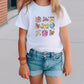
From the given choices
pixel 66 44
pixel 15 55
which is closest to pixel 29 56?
pixel 66 44

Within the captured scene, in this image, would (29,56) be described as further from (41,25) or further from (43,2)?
(43,2)

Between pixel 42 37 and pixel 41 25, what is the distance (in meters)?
0.12

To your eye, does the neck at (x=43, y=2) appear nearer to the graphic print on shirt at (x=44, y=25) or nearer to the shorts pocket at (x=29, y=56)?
the graphic print on shirt at (x=44, y=25)

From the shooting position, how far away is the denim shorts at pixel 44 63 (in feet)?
7.28

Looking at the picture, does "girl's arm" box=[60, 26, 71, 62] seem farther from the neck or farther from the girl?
the neck

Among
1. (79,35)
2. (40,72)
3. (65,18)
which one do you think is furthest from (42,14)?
(79,35)

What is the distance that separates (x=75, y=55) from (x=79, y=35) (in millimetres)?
1619

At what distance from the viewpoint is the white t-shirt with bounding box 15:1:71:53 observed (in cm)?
221

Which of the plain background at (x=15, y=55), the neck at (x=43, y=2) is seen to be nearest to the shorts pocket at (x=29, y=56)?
the neck at (x=43, y=2)

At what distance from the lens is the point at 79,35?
637 centimetres

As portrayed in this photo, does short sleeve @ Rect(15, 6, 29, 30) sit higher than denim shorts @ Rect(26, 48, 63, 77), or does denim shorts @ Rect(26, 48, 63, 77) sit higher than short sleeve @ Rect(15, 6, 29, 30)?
short sleeve @ Rect(15, 6, 29, 30)

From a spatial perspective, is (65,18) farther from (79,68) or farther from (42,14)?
(79,68)

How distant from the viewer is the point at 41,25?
2.21 m

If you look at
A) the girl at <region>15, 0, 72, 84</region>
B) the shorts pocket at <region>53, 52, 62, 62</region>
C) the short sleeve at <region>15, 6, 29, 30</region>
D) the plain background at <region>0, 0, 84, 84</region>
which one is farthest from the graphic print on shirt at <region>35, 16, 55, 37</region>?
the plain background at <region>0, 0, 84, 84</region>
